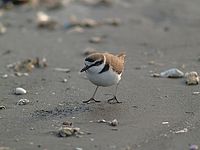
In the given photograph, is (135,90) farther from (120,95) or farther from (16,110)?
(16,110)

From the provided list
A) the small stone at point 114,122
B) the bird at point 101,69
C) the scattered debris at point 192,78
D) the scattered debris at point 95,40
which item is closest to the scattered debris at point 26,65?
the scattered debris at point 95,40

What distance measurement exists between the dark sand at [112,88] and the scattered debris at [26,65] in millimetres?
109

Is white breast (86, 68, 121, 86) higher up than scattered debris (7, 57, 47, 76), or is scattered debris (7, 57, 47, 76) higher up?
white breast (86, 68, 121, 86)

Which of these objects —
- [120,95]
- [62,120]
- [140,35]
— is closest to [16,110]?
[62,120]

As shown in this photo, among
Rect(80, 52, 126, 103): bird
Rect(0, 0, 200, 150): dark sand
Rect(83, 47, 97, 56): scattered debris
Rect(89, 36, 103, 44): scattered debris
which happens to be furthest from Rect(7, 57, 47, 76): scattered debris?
Rect(80, 52, 126, 103): bird

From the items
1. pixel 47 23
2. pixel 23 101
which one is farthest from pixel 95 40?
pixel 23 101

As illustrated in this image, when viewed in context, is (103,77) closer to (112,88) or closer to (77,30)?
(112,88)

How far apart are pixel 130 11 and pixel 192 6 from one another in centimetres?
150

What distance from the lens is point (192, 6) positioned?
1333 cm

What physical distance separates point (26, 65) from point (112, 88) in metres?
1.71

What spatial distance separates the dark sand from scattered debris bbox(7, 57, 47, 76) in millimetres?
109

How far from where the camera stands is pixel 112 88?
25.7 ft

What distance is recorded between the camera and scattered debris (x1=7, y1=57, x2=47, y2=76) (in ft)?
28.7

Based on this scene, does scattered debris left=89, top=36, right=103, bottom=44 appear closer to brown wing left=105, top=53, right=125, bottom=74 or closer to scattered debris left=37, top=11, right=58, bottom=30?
scattered debris left=37, top=11, right=58, bottom=30
